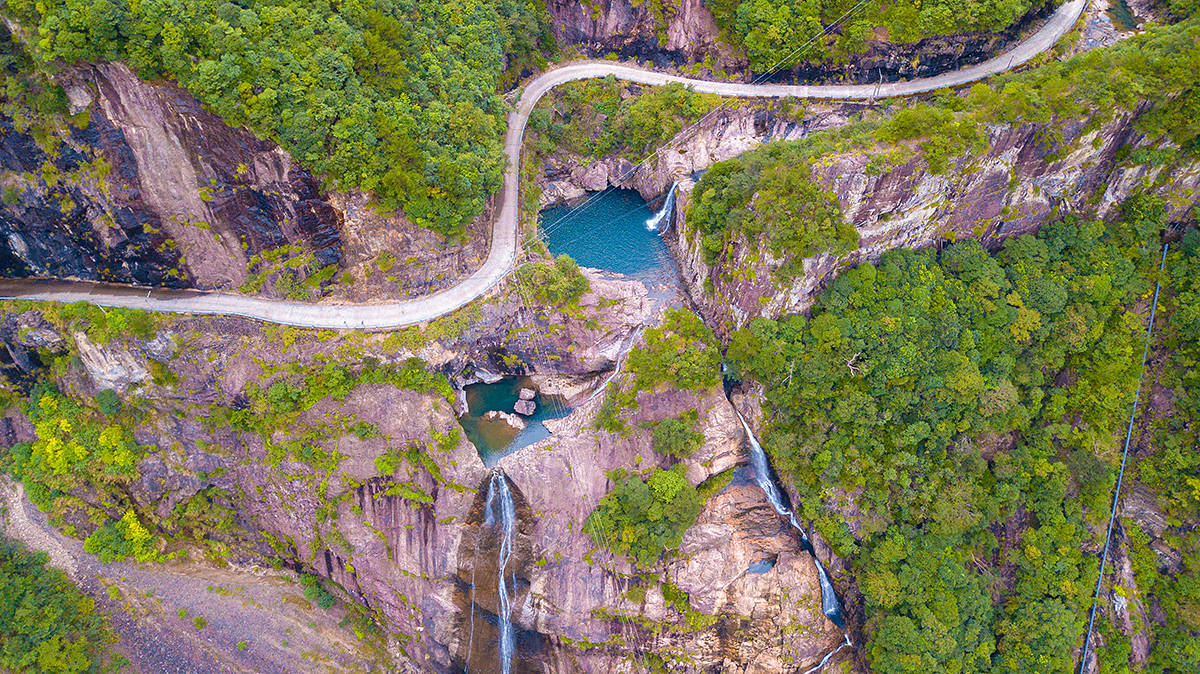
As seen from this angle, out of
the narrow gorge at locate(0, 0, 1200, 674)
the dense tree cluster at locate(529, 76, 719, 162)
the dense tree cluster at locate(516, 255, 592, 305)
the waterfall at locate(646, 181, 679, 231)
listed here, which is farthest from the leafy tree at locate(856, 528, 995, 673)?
the dense tree cluster at locate(529, 76, 719, 162)

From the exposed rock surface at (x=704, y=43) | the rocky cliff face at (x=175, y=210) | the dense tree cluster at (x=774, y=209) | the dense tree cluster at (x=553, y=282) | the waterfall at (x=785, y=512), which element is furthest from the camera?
the exposed rock surface at (x=704, y=43)

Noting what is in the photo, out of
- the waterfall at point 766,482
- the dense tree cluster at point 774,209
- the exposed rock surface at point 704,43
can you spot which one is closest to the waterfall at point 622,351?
the dense tree cluster at point 774,209

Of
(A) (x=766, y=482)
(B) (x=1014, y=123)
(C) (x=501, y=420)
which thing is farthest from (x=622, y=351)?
(B) (x=1014, y=123)

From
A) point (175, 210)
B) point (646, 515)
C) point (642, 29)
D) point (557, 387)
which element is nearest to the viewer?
point (175, 210)

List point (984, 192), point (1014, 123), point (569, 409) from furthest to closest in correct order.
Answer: point (569, 409)
point (984, 192)
point (1014, 123)

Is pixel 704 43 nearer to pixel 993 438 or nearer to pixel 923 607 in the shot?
pixel 993 438

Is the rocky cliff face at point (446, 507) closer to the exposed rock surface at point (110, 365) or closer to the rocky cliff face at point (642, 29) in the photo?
the exposed rock surface at point (110, 365)

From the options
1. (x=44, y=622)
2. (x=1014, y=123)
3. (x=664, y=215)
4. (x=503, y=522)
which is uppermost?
(x=664, y=215)
